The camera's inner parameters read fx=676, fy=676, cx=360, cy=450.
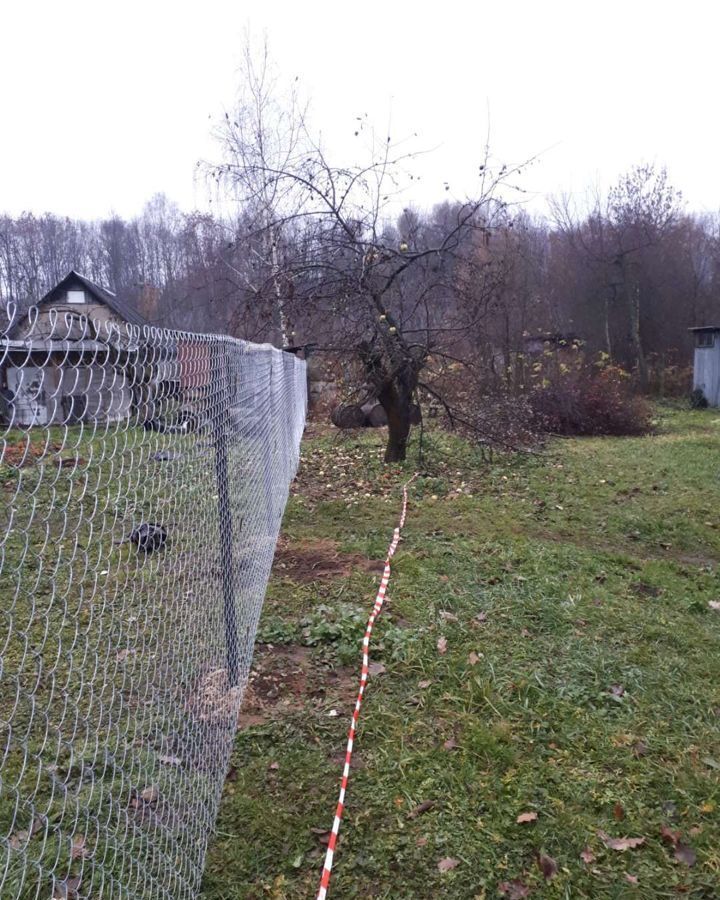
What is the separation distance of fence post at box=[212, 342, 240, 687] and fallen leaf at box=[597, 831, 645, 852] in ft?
5.31

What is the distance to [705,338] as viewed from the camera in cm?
2050

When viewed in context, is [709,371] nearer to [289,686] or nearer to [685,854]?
[289,686]

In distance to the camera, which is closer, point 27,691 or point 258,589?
point 27,691

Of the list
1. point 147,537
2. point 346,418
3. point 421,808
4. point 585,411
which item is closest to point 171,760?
point 147,537

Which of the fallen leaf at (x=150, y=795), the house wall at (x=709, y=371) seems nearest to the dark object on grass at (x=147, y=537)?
the fallen leaf at (x=150, y=795)

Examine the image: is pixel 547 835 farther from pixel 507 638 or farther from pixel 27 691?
pixel 27 691

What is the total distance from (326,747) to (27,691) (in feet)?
5.19

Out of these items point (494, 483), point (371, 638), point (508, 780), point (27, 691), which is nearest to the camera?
point (508, 780)

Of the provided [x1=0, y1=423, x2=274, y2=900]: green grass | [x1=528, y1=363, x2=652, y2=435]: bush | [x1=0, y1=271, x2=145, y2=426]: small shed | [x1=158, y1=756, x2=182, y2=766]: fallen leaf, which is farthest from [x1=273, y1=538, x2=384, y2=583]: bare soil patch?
[x1=528, y1=363, x2=652, y2=435]: bush

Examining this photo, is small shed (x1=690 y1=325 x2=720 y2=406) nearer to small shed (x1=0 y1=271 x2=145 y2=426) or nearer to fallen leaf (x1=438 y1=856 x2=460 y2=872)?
fallen leaf (x1=438 y1=856 x2=460 y2=872)

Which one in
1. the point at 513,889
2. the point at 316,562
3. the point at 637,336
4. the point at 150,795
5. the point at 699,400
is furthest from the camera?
the point at 637,336

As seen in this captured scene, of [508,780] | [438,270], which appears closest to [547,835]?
[508,780]

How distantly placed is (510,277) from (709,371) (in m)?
7.67

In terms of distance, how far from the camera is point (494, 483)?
8.10m
